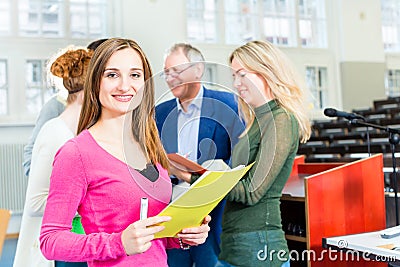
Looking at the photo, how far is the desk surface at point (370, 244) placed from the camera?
A: 4.87ft

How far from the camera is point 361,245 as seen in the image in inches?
61.6

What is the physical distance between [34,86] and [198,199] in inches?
265

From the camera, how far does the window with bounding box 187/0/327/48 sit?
345 inches

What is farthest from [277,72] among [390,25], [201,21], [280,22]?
[390,25]

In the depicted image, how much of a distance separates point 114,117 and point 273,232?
72cm

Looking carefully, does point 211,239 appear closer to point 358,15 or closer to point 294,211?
point 294,211

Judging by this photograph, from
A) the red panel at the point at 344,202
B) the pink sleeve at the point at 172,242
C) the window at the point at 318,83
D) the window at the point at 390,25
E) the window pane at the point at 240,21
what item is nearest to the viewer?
the pink sleeve at the point at 172,242

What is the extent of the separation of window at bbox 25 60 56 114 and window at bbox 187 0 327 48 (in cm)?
271

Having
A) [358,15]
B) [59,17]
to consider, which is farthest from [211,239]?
[358,15]

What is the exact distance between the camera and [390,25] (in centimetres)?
1103

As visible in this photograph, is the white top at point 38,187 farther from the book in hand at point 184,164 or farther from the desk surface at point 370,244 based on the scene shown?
the desk surface at point 370,244

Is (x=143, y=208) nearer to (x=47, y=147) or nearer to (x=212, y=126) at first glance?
(x=212, y=126)

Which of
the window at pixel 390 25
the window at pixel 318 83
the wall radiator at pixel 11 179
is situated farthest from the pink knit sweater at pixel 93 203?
the window at pixel 390 25

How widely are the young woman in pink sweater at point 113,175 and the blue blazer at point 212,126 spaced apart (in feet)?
0.09
